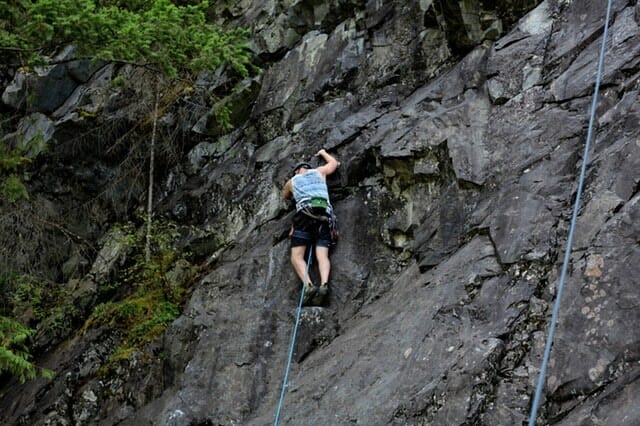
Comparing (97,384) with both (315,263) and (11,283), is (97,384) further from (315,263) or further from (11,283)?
(315,263)

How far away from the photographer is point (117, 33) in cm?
696

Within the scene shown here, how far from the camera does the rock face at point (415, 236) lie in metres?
4.91

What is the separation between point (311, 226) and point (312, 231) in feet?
0.18

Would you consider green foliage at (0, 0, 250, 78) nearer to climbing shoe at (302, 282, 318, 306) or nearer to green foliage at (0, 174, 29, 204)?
green foliage at (0, 174, 29, 204)

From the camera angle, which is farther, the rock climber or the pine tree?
the rock climber

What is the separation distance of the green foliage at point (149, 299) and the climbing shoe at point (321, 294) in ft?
6.68

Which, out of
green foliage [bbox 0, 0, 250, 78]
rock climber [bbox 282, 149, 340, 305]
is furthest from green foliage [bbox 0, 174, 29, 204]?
rock climber [bbox 282, 149, 340, 305]

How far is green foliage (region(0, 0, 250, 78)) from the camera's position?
6629mm

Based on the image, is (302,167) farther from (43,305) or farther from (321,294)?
(43,305)

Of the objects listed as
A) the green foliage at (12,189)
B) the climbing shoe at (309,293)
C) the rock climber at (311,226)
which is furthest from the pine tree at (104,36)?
the climbing shoe at (309,293)

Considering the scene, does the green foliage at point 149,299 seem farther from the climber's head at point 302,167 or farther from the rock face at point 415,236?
the climber's head at point 302,167

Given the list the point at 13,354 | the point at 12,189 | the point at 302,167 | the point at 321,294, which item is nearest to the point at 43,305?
the point at 12,189

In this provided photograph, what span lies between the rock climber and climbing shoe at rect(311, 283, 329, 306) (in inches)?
0.4

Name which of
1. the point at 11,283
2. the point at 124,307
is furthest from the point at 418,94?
the point at 11,283
